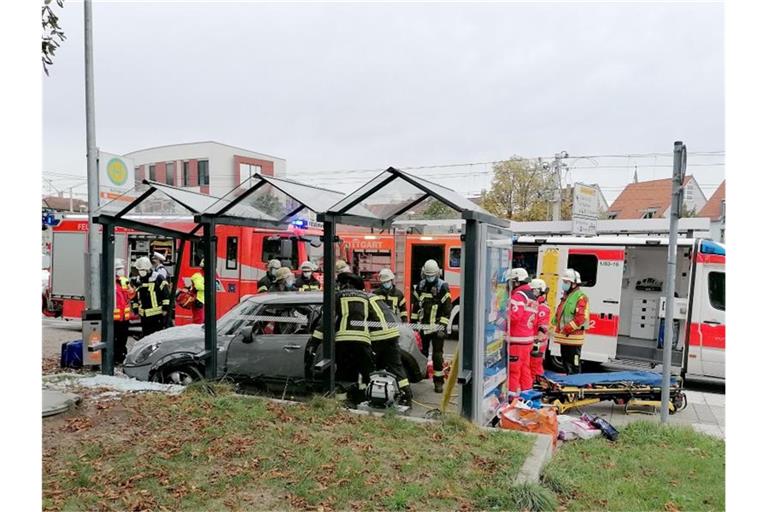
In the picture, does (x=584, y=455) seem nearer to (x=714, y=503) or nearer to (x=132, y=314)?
(x=714, y=503)

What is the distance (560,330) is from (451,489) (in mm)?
5501

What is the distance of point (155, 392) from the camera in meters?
6.58

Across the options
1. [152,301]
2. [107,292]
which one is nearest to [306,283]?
[152,301]

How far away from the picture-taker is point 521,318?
25.0 ft

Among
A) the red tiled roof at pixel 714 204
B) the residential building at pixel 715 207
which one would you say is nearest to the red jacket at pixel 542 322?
the residential building at pixel 715 207

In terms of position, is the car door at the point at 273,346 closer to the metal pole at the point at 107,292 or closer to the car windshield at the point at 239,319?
the car windshield at the point at 239,319

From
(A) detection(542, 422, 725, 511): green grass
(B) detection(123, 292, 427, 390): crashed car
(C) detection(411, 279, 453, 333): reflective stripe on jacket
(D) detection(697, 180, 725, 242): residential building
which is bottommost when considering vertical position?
(A) detection(542, 422, 725, 511): green grass

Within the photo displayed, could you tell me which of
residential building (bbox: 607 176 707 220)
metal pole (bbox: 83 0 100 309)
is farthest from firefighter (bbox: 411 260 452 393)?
residential building (bbox: 607 176 707 220)

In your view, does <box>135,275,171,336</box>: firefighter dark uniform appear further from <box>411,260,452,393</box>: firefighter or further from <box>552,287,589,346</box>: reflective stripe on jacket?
<box>552,287,589,346</box>: reflective stripe on jacket

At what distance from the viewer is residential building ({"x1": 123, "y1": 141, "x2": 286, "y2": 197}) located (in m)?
47.8

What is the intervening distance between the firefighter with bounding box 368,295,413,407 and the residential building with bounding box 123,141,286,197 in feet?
138

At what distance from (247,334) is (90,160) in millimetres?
6172

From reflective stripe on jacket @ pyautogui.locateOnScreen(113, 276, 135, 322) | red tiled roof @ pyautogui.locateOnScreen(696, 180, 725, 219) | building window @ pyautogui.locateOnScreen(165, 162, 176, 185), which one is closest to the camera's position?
reflective stripe on jacket @ pyautogui.locateOnScreen(113, 276, 135, 322)

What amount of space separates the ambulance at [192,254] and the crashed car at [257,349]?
14.2 feet
